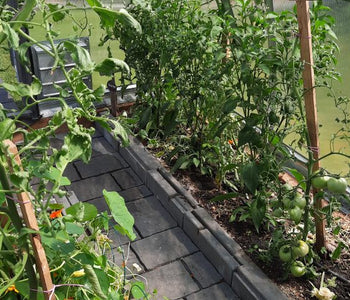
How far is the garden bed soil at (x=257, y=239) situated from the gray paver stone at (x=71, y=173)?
58 cm

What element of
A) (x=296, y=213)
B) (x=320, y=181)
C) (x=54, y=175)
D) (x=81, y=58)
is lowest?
(x=296, y=213)

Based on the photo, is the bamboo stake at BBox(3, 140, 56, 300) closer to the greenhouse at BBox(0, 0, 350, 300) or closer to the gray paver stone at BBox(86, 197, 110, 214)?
the greenhouse at BBox(0, 0, 350, 300)

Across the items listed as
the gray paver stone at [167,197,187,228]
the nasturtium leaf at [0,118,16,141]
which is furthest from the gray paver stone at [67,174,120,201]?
the nasturtium leaf at [0,118,16,141]

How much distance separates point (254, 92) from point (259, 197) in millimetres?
511

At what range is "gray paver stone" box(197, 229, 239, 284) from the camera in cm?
224

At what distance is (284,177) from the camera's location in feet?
9.67

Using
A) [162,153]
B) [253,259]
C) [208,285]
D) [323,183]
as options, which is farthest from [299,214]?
[162,153]

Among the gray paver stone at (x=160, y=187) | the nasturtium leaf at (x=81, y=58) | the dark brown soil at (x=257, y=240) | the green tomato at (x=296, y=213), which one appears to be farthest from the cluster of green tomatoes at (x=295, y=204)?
the nasturtium leaf at (x=81, y=58)

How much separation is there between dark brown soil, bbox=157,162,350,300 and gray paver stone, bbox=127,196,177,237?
8.1 inches

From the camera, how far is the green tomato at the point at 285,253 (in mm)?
2074

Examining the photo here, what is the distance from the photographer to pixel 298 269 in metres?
2.07

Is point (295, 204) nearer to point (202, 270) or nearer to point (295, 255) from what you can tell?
point (295, 255)

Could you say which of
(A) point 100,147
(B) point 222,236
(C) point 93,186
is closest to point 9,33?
(B) point 222,236

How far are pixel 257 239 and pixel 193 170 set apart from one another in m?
0.73
